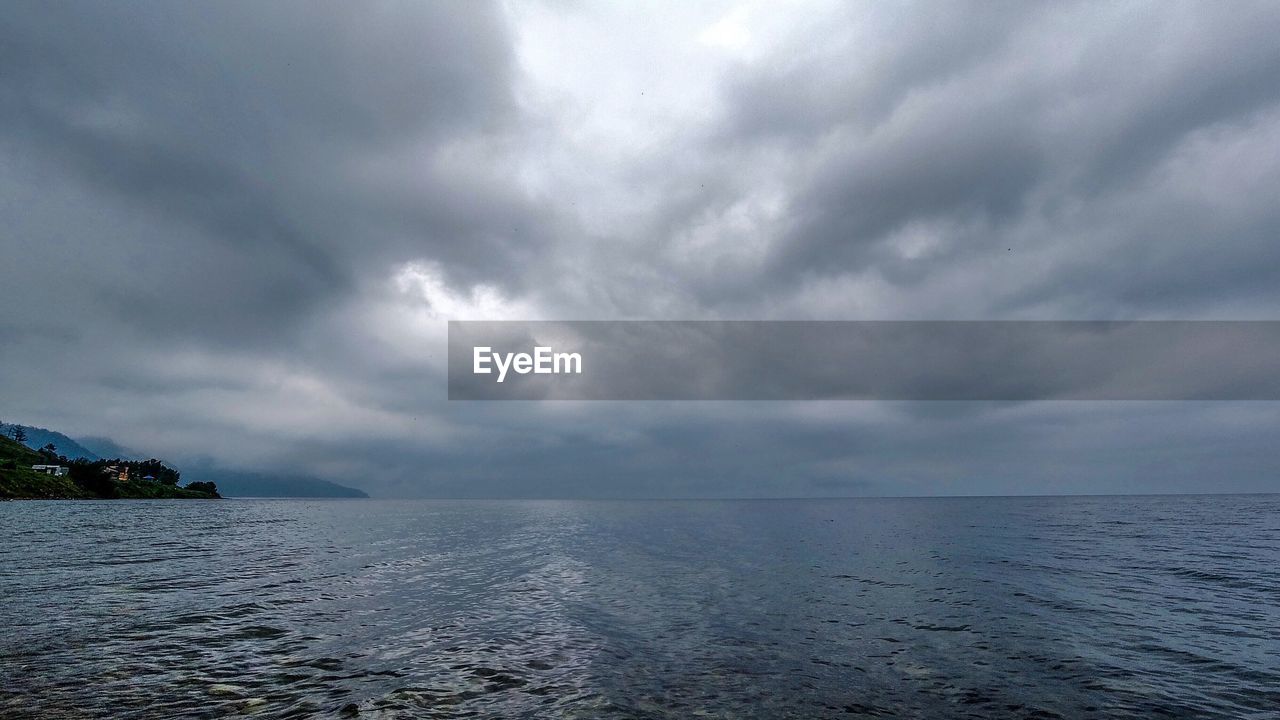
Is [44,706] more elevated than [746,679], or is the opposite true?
[44,706]

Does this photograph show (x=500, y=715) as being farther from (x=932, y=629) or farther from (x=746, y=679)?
(x=932, y=629)

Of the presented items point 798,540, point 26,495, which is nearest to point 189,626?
point 798,540

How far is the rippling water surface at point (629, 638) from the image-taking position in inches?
619

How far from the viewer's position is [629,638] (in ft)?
76.1

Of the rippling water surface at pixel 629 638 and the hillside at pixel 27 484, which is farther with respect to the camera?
the hillside at pixel 27 484

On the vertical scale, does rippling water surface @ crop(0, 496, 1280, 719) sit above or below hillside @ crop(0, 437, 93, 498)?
below

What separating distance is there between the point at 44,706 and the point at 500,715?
10.9 metres

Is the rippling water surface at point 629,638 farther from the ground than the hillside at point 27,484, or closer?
closer

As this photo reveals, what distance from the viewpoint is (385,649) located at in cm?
2039

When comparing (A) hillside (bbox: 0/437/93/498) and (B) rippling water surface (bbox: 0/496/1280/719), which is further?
(A) hillside (bbox: 0/437/93/498)

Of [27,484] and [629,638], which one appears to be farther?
[27,484]

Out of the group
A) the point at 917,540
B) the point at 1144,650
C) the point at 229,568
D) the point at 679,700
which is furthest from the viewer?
the point at 917,540

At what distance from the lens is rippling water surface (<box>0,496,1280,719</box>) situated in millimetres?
15711

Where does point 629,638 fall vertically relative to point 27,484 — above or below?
below
